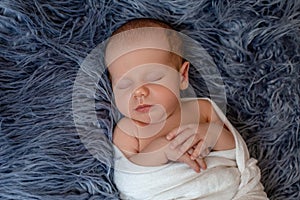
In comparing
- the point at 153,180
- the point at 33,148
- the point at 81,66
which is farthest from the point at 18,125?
the point at 153,180

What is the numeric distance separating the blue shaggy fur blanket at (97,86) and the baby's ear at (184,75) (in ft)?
0.13

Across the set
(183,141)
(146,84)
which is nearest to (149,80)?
(146,84)

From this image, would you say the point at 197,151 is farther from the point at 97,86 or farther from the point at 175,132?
the point at 97,86

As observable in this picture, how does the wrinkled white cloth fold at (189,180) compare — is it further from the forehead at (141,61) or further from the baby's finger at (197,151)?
the forehead at (141,61)

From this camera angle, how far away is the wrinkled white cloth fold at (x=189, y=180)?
113cm

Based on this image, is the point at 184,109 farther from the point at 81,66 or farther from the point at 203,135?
the point at 81,66

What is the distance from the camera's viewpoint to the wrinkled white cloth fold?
44.4 inches

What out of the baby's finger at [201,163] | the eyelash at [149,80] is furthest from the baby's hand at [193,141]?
the eyelash at [149,80]

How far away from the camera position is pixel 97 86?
1186mm

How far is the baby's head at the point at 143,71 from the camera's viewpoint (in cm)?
115

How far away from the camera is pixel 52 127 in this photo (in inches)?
45.0

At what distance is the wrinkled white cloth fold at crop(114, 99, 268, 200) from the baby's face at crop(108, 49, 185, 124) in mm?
91

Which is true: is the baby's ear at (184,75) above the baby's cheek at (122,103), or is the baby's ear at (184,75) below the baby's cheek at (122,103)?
above

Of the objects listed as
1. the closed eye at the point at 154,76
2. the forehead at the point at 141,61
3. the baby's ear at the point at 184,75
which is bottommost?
the baby's ear at the point at 184,75
